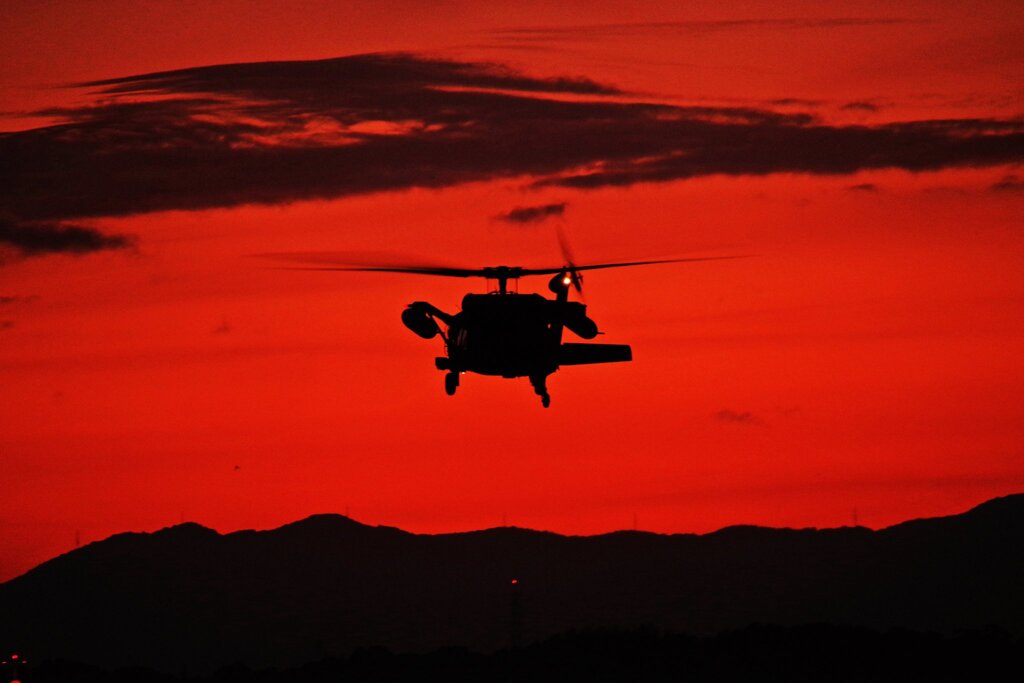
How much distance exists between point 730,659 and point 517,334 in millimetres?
109217

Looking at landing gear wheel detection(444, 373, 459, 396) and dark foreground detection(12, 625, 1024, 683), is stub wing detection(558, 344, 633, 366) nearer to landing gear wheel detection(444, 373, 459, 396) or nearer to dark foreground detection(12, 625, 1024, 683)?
landing gear wheel detection(444, 373, 459, 396)

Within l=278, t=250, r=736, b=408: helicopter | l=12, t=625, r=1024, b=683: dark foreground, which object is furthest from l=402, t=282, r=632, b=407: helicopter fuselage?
l=12, t=625, r=1024, b=683: dark foreground

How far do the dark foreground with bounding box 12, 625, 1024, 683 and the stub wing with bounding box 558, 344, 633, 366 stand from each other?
93013mm

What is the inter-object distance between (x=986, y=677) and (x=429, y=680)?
49169mm

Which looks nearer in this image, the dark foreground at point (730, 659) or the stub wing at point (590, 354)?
the stub wing at point (590, 354)

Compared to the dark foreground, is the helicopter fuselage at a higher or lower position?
higher

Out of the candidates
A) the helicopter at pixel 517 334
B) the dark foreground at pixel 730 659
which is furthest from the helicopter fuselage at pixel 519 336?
the dark foreground at pixel 730 659

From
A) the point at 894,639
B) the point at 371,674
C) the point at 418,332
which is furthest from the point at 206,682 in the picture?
the point at 418,332

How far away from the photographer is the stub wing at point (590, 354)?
265 ft

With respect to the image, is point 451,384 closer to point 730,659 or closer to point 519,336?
point 519,336

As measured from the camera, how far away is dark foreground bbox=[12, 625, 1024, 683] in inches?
6865

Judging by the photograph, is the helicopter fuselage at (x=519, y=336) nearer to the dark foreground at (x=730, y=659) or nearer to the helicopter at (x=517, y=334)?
the helicopter at (x=517, y=334)

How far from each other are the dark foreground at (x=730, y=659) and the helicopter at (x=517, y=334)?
93.4 metres

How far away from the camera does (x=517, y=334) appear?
78.2 metres
